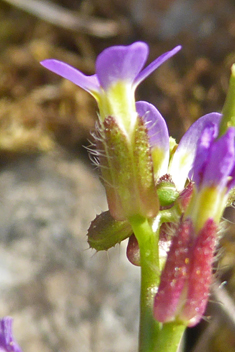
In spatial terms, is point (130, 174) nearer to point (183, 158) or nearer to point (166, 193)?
point (166, 193)

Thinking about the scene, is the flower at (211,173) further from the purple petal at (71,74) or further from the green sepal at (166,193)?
the purple petal at (71,74)

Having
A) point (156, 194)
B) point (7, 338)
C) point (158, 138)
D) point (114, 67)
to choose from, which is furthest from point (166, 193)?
point (7, 338)

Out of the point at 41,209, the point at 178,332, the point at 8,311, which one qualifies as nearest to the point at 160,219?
the point at 178,332

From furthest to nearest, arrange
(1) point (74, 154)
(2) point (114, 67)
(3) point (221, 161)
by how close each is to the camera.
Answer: (1) point (74, 154), (2) point (114, 67), (3) point (221, 161)

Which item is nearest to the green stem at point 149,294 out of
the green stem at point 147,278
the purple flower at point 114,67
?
the green stem at point 147,278

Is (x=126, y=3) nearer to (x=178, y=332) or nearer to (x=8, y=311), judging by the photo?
(x=8, y=311)

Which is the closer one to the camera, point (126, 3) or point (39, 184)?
point (39, 184)
